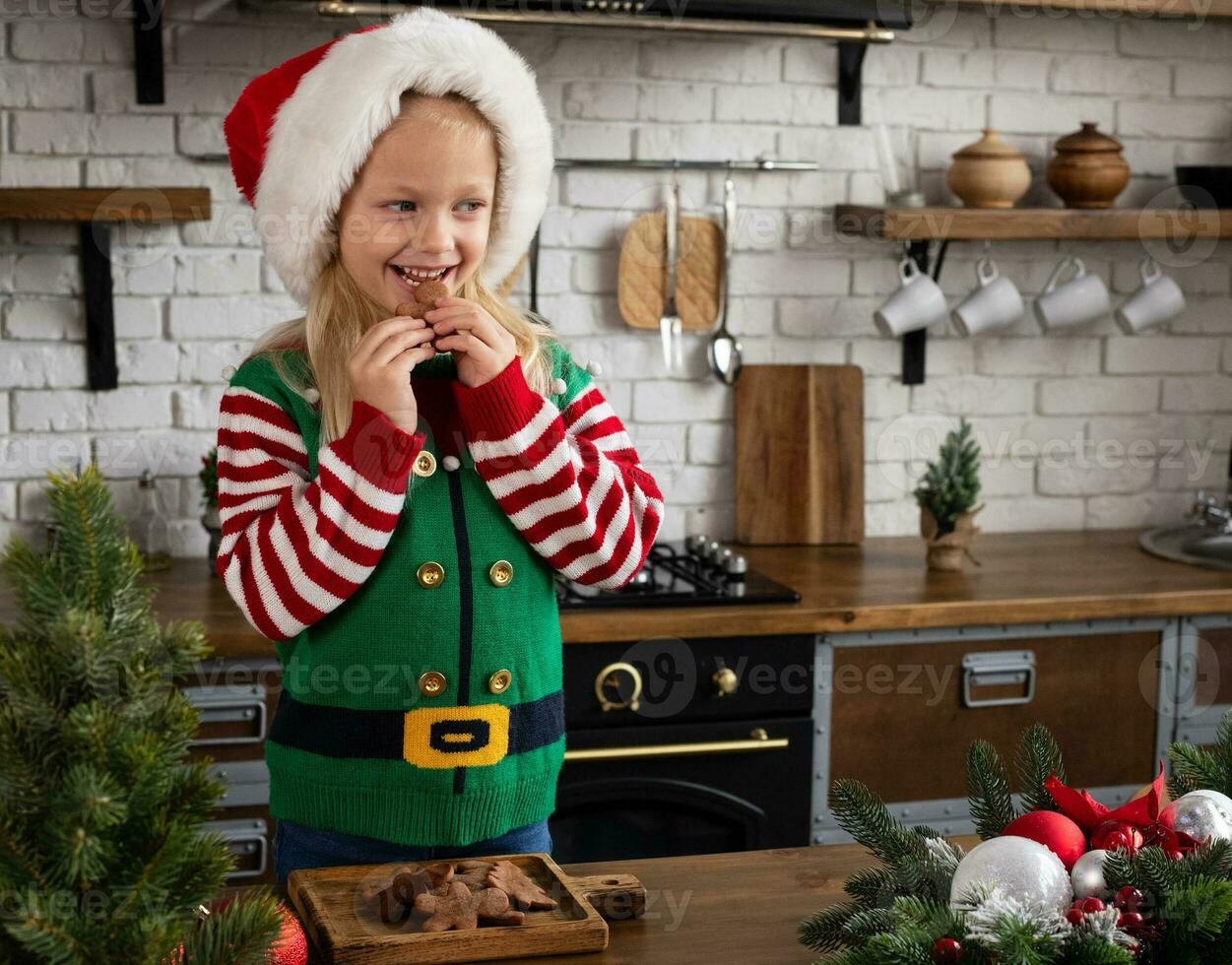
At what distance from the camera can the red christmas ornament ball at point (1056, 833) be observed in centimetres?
97

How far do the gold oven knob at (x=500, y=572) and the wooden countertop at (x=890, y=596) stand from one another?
717 millimetres

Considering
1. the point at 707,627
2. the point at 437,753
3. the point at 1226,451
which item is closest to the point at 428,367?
the point at 437,753

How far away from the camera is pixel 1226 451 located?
3.04 metres

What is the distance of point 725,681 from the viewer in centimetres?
222

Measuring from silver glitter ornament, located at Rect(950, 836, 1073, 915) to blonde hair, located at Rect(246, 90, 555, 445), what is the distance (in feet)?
2.48

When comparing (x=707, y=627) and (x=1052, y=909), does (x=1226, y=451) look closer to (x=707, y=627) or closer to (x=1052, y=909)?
(x=707, y=627)

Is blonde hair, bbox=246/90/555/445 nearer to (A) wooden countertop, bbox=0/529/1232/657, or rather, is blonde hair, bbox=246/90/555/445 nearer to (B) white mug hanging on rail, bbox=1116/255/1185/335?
(A) wooden countertop, bbox=0/529/1232/657

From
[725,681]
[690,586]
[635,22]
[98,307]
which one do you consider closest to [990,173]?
[635,22]

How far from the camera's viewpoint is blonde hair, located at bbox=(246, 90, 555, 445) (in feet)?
4.75

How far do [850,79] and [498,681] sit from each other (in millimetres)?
1728

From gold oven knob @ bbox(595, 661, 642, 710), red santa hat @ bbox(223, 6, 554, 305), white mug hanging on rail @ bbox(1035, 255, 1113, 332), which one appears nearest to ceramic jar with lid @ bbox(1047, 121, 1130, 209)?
white mug hanging on rail @ bbox(1035, 255, 1113, 332)

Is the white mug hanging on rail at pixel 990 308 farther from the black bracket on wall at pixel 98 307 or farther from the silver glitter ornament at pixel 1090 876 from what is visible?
the silver glitter ornament at pixel 1090 876

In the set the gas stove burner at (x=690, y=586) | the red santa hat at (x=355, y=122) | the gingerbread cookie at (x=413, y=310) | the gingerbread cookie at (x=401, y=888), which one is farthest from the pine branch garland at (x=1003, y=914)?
the gas stove burner at (x=690, y=586)

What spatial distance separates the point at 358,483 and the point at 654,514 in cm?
33
